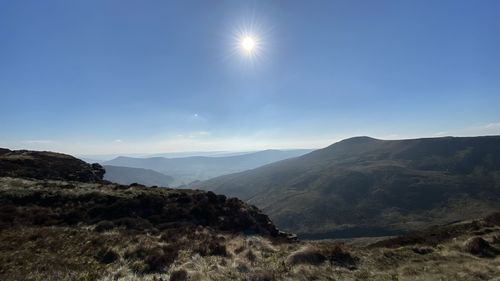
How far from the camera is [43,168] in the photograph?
153ft

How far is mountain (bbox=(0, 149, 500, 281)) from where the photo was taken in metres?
14.7

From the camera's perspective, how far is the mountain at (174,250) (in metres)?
14.7

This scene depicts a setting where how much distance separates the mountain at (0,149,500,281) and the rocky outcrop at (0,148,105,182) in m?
11.0

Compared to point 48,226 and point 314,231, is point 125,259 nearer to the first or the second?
point 48,226

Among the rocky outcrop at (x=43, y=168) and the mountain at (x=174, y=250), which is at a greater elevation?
the rocky outcrop at (x=43, y=168)

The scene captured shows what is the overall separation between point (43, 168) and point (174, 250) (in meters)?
39.3

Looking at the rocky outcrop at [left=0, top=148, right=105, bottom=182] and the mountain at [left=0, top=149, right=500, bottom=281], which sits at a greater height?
the rocky outcrop at [left=0, top=148, right=105, bottom=182]

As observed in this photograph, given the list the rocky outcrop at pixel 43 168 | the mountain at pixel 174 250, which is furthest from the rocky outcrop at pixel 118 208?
the rocky outcrop at pixel 43 168

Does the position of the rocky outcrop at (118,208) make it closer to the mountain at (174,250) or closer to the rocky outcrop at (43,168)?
→ the mountain at (174,250)

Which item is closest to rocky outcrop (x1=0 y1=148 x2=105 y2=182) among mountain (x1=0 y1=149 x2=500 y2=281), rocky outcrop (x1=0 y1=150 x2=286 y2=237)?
rocky outcrop (x1=0 y1=150 x2=286 y2=237)

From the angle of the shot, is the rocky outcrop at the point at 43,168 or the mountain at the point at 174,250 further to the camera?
the rocky outcrop at the point at 43,168

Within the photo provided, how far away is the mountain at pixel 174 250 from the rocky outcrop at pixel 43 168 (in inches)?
435

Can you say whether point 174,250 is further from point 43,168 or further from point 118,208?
point 43,168

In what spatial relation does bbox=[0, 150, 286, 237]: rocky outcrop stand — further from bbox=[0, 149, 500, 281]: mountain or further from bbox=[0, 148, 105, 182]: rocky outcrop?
bbox=[0, 148, 105, 182]: rocky outcrop
